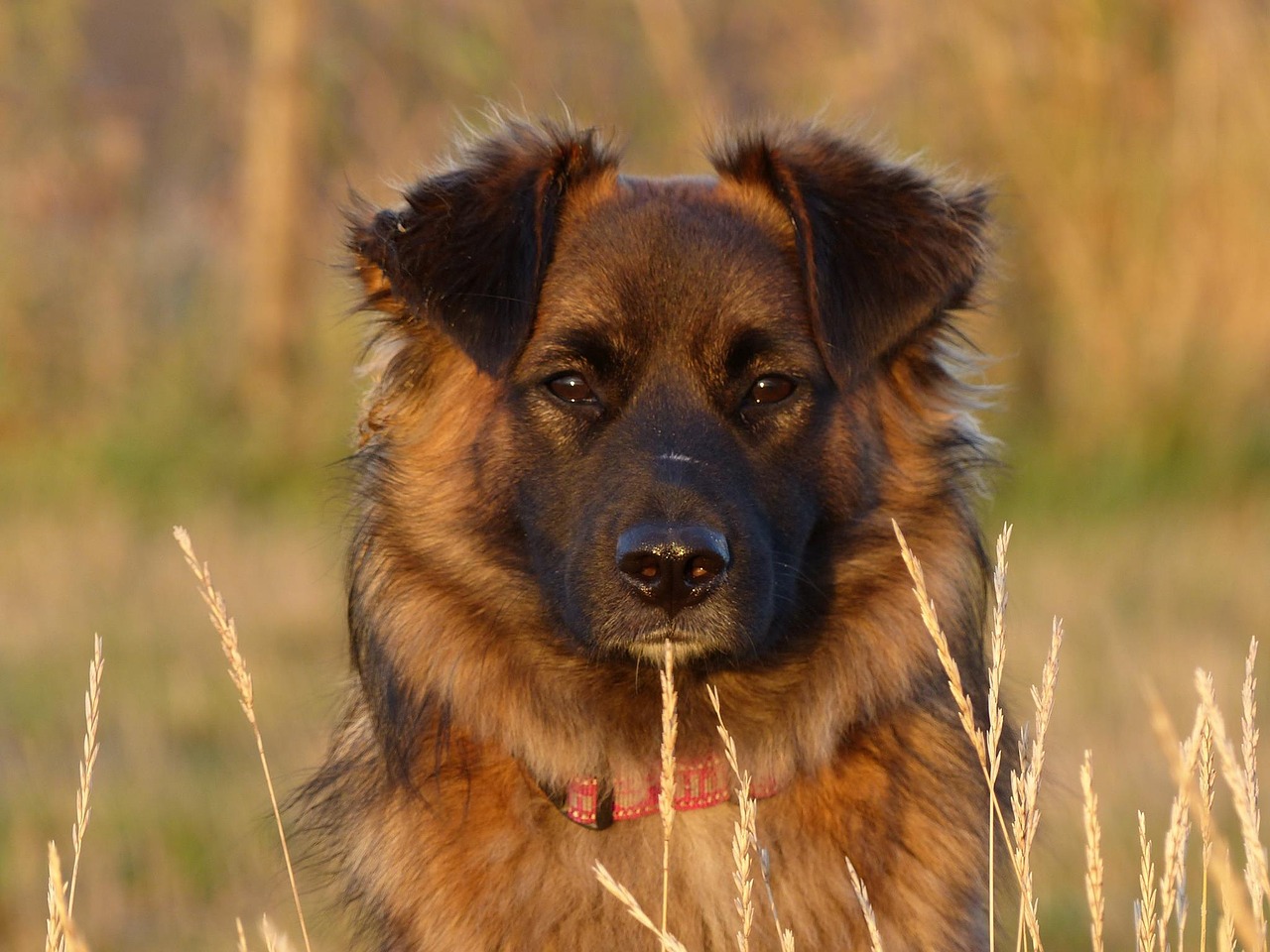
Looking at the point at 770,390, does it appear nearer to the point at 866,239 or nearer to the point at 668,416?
the point at 668,416

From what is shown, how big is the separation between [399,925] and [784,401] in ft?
4.59

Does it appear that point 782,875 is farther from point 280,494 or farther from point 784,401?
point 280,494

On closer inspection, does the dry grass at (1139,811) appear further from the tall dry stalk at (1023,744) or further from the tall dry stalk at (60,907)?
the tall dry stalk at (60,907)

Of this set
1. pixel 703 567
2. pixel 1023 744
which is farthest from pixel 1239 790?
pixel 703 567

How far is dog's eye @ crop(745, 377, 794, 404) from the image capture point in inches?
136

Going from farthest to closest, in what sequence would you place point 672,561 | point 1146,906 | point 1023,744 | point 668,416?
point 668,416
point 672,561
point 1023,744
point 1146,906

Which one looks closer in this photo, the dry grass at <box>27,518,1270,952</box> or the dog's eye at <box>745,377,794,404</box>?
the dry grass at <box>27,518,1270,952</box>

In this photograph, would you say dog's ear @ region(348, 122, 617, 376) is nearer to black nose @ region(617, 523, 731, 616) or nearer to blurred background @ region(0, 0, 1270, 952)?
black nose @ region(617, 523, 731, 616)

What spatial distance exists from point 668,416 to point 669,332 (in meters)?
0.19

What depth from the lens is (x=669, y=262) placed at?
11.3ft

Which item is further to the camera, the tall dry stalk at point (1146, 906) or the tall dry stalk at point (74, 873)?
the tall dry stalk at point (1146, 906)

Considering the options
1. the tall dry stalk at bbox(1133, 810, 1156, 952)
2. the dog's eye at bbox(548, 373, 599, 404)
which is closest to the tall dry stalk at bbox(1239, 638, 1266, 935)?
the tall dry stalk at bbox(1133, 810, 1156, 952)

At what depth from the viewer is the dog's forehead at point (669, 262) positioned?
3410 mm

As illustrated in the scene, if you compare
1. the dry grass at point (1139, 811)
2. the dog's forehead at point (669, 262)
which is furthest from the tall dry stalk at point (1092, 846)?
the dog's forehead at point (669, 262)
